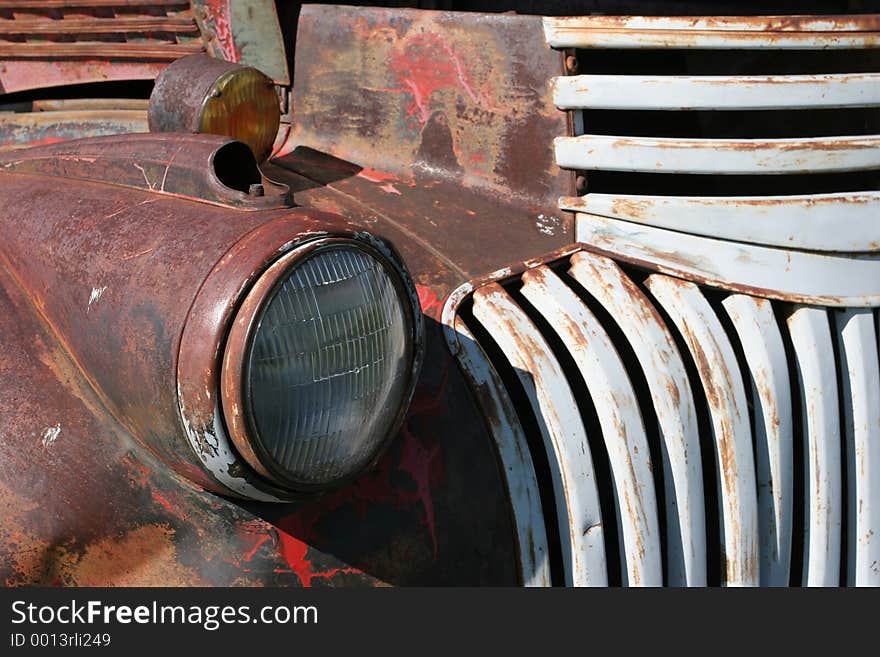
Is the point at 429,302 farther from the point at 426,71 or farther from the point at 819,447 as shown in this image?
the point at 819,447

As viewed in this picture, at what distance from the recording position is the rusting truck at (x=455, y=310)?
132cm

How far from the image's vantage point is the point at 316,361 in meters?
1.26

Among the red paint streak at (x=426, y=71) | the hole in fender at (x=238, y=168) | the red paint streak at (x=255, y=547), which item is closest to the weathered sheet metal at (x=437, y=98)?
the red paint streak at (x=426, y=71)

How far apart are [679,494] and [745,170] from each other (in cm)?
56

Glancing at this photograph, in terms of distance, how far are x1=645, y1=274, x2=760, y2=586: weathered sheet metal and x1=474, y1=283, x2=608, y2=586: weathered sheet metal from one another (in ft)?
0.81

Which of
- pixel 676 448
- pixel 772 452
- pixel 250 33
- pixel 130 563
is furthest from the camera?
pixel 250 33

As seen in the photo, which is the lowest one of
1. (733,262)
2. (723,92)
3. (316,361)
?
(316,361)

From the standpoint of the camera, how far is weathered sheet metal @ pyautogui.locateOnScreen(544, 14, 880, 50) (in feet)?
6.00

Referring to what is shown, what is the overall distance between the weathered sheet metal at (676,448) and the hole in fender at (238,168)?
2.00 ft

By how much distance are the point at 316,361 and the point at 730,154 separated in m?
0.91

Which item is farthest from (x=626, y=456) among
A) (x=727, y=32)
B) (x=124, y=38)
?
(x=124, y=38)

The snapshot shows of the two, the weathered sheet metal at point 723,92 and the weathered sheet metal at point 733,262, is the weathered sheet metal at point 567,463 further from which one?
the weathered sheet metal at point 723,92

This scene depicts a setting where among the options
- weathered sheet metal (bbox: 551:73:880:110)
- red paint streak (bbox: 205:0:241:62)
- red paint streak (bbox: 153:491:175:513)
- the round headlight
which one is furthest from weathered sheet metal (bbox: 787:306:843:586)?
red paint streak (bbox: 205:0:241:62)

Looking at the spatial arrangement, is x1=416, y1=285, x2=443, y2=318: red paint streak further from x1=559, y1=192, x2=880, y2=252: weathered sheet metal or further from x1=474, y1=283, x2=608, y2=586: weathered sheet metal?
x1=559, y1=192, x2=880, y2=252: weathered sheet metal
